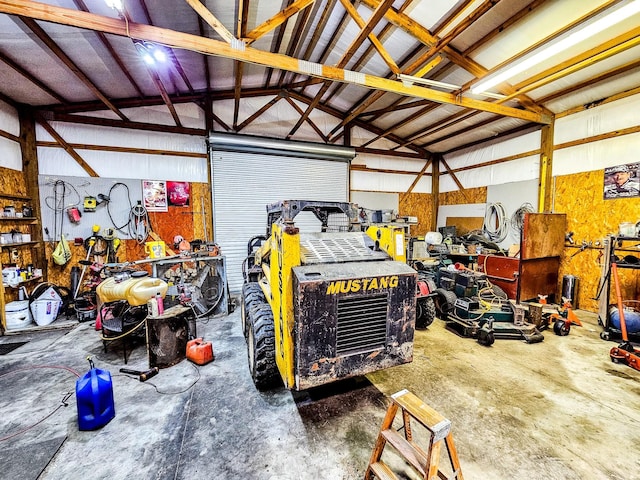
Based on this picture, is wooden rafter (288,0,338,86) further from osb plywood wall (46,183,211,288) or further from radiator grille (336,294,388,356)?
radiator grille (336,294,388,356)

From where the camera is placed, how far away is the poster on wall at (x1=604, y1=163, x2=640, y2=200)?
15.1 feet

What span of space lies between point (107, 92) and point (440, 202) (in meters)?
9.77

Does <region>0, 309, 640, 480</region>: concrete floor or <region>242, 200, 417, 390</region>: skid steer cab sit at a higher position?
<region>242, 200, 417, 390</region>: skid steer cab

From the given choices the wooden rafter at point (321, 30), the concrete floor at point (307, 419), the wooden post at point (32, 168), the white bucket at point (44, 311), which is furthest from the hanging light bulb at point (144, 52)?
the white bucket at point (44, 311)

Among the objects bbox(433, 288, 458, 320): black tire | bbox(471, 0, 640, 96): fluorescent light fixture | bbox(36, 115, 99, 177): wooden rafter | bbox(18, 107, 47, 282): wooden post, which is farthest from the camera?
bbox(36, 115, 99, 177): wooden rafter

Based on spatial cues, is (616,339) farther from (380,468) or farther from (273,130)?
(273,130)

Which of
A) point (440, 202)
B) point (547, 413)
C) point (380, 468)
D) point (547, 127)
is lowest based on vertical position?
point (547, 413)

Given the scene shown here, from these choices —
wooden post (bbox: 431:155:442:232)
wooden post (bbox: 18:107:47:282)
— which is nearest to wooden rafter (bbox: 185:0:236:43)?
wooden post (bbox: 18:107:47:282)

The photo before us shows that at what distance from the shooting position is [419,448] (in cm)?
164

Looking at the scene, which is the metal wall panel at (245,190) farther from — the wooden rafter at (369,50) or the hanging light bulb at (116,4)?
the hanging light bulb at (116,4)

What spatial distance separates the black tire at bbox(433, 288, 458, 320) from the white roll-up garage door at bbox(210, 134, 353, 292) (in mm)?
4244

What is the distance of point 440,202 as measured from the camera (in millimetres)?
9398

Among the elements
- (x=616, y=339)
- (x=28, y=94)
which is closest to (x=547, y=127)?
(x=616, y=339)

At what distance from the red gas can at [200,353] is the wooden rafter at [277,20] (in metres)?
3.92
